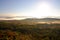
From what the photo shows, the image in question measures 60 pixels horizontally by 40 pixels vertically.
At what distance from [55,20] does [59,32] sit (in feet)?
0.78

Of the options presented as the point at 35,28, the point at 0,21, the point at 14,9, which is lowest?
the point at 35,28

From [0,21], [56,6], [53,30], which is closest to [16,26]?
[0,21]

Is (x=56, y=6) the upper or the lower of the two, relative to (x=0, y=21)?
upper

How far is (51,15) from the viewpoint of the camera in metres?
2.19

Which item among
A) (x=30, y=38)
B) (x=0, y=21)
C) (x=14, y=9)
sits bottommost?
(x=30, y=38)

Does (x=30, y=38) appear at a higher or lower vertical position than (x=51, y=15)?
lower

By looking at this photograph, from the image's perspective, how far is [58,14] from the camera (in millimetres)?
2178

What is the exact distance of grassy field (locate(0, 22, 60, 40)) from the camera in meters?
2.10

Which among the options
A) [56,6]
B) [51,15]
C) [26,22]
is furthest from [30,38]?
[56,6]

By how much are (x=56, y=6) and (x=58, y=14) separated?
16cm

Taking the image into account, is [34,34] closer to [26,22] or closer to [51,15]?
[26,22]

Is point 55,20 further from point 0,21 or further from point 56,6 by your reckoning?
point 0,21

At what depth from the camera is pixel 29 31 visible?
2139 millimetres

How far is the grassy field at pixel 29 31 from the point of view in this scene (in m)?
2.10
